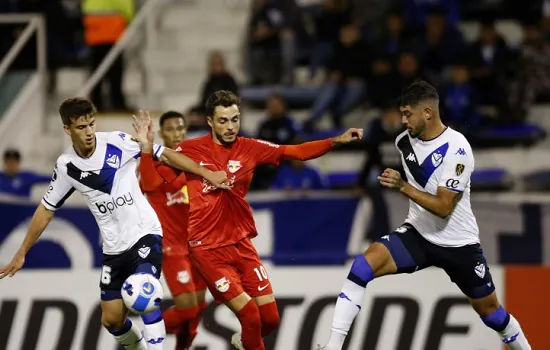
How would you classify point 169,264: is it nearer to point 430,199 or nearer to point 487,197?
point 430,199

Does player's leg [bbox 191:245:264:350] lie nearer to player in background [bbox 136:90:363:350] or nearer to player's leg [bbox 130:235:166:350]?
player in background [bbox 136:90:363:350]

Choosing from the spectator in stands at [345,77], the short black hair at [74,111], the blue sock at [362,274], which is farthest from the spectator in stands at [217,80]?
the blue sock at [362,274]

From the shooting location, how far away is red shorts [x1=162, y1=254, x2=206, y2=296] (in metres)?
10.6

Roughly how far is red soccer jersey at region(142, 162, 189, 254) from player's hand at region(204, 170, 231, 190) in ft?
5.01

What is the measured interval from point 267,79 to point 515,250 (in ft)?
18.1

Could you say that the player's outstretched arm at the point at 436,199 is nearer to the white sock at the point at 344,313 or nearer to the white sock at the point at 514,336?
the white sock at the point at 344,313

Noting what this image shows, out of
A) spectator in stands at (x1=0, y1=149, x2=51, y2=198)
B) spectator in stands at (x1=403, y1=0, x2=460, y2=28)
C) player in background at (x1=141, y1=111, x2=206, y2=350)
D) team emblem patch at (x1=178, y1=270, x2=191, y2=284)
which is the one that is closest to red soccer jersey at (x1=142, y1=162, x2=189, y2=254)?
player in background at (x1=141, y1=111, x2=206, y2=350)

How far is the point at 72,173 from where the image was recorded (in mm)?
9258

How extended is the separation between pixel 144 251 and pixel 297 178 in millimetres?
4833

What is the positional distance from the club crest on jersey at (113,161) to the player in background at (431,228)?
2077 millimetres

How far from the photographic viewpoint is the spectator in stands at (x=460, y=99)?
1518 cm

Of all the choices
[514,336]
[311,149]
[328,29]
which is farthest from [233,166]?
[328,29]

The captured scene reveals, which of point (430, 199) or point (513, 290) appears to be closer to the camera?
point (430, 199)

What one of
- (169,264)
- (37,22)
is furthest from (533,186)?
(37,22)
